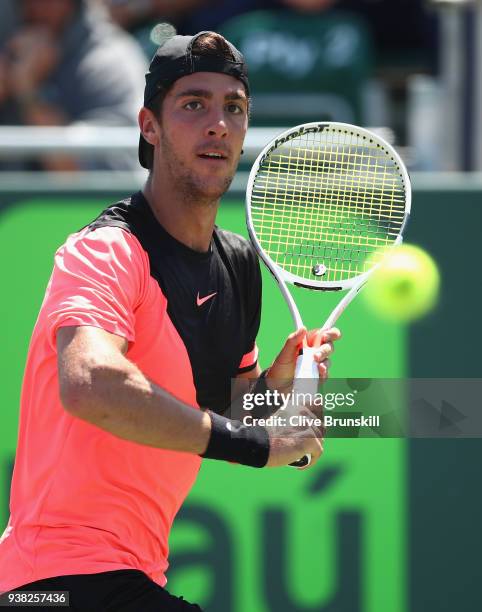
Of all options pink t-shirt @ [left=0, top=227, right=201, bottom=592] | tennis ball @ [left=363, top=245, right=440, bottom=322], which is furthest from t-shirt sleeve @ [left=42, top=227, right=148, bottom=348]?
tennis ball @ [left=363, top=245, right=440, bottom=322]

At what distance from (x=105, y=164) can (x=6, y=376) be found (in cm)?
157

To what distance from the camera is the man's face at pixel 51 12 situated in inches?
241

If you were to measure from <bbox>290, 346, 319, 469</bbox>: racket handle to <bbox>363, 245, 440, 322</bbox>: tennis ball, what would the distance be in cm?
43

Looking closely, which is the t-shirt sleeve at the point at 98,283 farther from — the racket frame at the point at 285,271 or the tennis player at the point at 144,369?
the racket frame at the point at 285,271

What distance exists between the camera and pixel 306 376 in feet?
9.28

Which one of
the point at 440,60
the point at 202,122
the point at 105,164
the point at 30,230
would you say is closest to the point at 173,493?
the point at 202,122

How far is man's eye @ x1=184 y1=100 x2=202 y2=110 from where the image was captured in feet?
9.62

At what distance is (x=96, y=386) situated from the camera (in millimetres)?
2436

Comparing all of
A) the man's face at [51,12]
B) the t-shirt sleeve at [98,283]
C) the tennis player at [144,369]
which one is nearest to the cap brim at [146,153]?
the tennis player at [144,369]

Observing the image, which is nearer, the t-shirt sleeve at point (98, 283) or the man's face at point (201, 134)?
the t-shirt sleeve at point (98, 283)

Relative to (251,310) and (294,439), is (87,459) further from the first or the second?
(251,310)

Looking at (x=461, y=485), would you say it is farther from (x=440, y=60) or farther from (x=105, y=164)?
(x=440, y=60)

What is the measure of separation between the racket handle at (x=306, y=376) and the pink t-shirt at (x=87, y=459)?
0.93 feet

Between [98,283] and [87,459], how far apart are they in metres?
0.43
